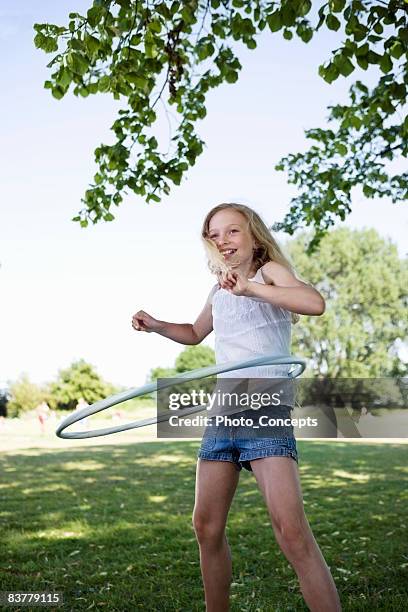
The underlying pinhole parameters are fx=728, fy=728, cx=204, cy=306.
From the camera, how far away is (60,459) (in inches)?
611

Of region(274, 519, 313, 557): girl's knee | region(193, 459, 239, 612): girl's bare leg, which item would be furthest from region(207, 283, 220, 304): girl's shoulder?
region(274, 519, 313, 557): girl's knee

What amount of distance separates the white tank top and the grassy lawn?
5.98ft

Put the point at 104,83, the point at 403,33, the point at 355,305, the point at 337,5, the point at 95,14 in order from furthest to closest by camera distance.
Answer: the point at 355,305 < the point at 104,83 < the point at 403,33 < the point at 337,5 < the point at 95,14

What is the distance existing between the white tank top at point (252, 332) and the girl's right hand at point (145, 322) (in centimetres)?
36

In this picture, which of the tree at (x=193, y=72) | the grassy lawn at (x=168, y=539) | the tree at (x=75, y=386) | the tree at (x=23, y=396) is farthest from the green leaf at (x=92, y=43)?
the tree at (x=23, y=396)

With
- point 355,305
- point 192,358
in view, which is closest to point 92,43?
point 355,305

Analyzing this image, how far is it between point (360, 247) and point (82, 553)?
36.0m

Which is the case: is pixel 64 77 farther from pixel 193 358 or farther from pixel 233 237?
pixel 193 358

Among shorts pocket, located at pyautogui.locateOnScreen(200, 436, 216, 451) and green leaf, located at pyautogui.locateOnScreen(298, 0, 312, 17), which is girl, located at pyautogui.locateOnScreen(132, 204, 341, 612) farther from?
green leaf, located at pyautogui.locateOnScreen(298, 0, 312, 17)

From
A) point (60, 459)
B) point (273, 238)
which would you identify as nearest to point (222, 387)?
point (273, 238)

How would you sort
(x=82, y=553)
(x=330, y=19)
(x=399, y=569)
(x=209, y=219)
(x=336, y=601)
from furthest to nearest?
(x=82, y=553) < (x=399, y=569) < (x=330, y=19) < (x=209, y=219) < (x=336, y=601)

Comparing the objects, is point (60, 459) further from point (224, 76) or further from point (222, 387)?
point (222, 387)

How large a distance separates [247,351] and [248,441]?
41cm

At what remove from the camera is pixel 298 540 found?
2898 millimetres
